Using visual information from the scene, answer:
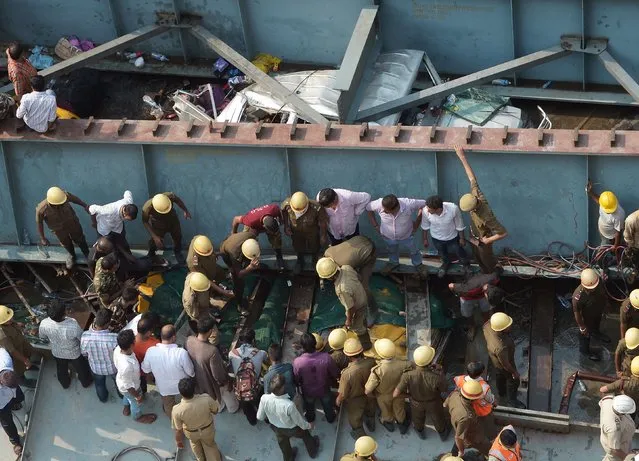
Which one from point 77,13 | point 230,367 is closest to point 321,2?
point 77,13

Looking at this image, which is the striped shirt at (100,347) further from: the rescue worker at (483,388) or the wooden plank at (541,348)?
the wooden plank at (541,348)

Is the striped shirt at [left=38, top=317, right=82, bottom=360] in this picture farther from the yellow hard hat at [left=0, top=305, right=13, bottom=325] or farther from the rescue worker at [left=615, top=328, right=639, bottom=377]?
the rescue worker at [left=615, top=328, right=639, bottom=377]

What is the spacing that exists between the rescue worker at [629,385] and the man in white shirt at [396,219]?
301 centimetres

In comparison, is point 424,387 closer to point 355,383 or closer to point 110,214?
point 355,383

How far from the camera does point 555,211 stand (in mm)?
15180

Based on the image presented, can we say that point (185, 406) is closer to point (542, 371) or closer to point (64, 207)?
point (64, 207)

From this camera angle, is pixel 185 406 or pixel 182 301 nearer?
pixel 185 406

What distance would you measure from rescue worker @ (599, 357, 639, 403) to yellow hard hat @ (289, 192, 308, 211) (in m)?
3.99

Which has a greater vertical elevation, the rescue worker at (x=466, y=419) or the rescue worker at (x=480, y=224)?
the rescue worker at (x=480, y=224)

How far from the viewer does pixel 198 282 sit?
Answer: 1449cm

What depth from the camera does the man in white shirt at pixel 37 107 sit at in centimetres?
1573

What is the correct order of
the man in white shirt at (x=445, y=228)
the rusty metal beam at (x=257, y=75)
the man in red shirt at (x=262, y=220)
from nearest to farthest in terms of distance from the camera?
1. the man in white shirt at (x=445, y=228)
2. the man in red shirt at (x=262, y=220)
3. the rusty metal beam at (x=257, y=75)

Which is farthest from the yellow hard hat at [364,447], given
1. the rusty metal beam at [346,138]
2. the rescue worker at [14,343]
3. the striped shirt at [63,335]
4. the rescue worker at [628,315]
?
the rescue worker at [14,343]

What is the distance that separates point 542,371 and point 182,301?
4421 mm
